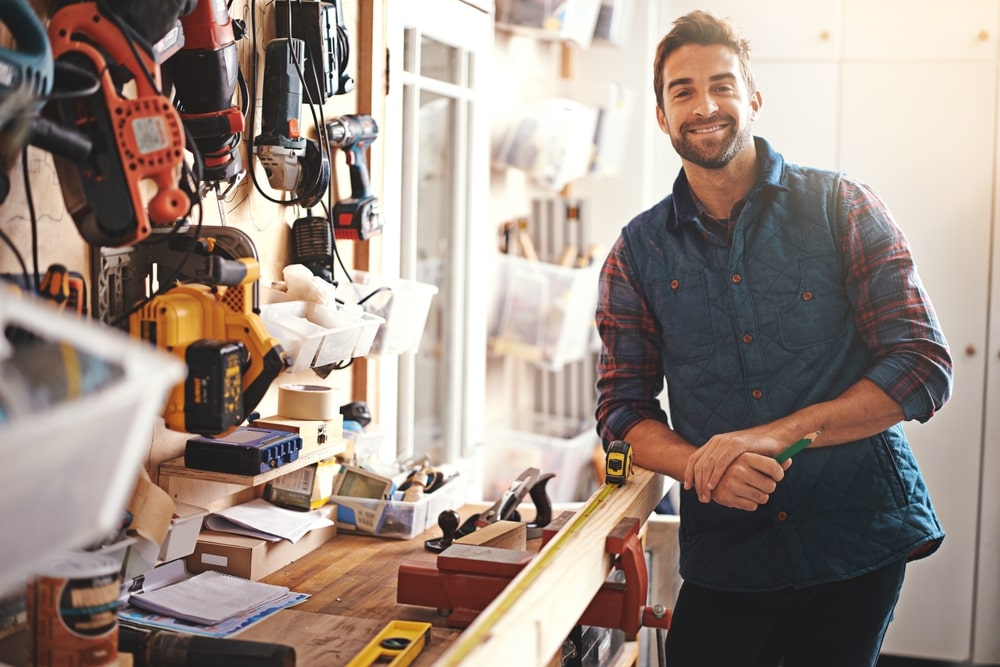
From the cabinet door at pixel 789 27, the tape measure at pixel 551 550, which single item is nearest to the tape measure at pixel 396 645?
the tape measure at pixel 551 550

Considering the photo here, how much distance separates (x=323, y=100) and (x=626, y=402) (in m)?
0.83

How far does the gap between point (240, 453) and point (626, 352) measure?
2.47 feet

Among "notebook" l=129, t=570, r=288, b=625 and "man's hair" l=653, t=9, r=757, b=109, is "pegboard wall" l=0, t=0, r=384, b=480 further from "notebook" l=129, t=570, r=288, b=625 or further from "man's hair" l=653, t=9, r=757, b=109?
"man's hair" l=653, t=9, r=757, b=109

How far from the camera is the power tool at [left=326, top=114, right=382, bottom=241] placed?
2.19 meters

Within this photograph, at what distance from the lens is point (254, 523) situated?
6.32ft

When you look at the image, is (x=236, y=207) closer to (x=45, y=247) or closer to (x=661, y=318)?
(x=45, y=247)

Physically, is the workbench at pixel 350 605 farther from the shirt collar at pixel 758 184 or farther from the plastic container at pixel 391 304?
the shirt collar at pixel 758 184

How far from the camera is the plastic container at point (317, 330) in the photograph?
1.70 meters

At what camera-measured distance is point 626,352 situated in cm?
204

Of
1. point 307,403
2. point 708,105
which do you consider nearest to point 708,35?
point 708,105

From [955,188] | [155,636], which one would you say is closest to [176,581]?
[155,636]

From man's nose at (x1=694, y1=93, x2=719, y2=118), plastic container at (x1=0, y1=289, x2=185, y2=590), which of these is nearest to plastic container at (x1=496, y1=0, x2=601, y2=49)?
man's nose at (x1=694, y1=93, x2=719, y2=118)

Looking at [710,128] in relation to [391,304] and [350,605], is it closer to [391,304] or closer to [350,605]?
[391,304]

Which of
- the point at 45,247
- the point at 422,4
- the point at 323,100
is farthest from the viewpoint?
the point at 422,4
